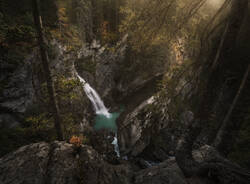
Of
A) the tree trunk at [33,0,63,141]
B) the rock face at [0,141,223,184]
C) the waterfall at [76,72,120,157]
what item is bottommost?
the rock face at [0,141,223,184]

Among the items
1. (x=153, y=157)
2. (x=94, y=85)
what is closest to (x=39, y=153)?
(x=153, y=157)

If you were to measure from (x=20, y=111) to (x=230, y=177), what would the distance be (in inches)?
388

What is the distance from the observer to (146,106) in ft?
21.8

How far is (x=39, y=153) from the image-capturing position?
4086mm

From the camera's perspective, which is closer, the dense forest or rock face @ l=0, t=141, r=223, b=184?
the dense forest

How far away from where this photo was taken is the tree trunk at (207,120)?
2.56 metres

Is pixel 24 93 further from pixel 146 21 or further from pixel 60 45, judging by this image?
pixel 146 21

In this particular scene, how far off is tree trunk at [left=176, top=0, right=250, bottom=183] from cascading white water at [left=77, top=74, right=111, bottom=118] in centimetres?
1273

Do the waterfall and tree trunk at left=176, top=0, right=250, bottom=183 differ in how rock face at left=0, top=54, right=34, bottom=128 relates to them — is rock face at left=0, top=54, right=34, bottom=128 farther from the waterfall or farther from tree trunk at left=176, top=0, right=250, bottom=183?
tree trunk at left=176, top=0, right=250, bottom=183

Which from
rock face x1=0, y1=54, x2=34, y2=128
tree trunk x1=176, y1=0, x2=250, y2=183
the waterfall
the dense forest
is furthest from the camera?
the waterfall

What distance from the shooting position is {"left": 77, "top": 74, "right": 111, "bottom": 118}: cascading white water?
15602 millimetres

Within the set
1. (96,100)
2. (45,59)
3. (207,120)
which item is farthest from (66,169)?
(96,100)

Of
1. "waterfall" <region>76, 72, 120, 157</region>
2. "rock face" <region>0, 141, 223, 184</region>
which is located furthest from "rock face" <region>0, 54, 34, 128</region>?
"waterfall" <region>76, 72, 120, 157</region>

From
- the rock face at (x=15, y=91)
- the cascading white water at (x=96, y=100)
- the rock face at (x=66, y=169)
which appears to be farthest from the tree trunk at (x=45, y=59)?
the cascading white water at (x=96, y=100)
